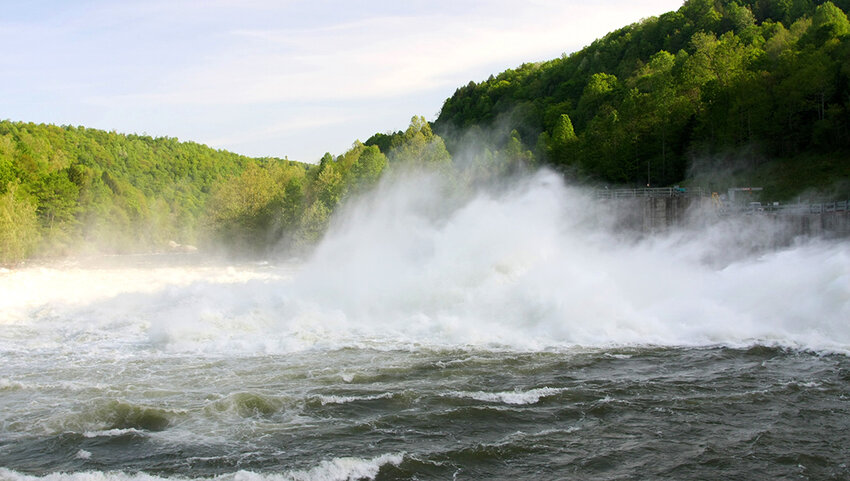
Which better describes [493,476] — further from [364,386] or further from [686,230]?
[686,230]

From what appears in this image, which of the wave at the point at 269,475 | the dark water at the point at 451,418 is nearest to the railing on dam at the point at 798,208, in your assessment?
the dark water at the point at 451,418

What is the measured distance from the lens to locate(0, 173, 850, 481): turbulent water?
11609 millimetres

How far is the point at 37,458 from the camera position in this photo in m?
11.8

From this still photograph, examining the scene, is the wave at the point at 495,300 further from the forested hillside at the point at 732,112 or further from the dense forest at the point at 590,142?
the forested hillside at the point at 732,112

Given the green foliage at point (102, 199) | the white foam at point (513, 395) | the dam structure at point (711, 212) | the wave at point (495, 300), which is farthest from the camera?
the green foliage at point (102, 199)

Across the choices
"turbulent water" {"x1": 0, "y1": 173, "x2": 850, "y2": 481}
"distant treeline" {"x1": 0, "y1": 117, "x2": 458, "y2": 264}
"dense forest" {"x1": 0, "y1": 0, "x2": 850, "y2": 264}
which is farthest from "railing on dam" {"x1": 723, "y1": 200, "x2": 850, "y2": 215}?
"distant treeline" {"x1": 0, "y1": 117, "x2": 458, "y2": 264}

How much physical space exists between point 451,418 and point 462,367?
4.07 m

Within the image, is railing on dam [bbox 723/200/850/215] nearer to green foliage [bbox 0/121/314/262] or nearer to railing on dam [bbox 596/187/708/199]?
railing on dam [bbox 596/187/708/199]

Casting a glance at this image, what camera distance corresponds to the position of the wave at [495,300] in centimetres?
2088

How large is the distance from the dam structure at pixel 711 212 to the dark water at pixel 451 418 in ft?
50.2

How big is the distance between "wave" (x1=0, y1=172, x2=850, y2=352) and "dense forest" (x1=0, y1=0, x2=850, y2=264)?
1674 cm

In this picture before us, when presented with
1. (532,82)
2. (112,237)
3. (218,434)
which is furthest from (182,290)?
(532,82)

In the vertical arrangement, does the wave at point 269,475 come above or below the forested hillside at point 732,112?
below

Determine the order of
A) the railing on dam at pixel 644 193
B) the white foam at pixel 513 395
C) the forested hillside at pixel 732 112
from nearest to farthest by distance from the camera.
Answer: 1. the white foam at pixel 513 395
2. the railing on dam at pixel 644 193
3. the forested hillside at pixel 732 112
